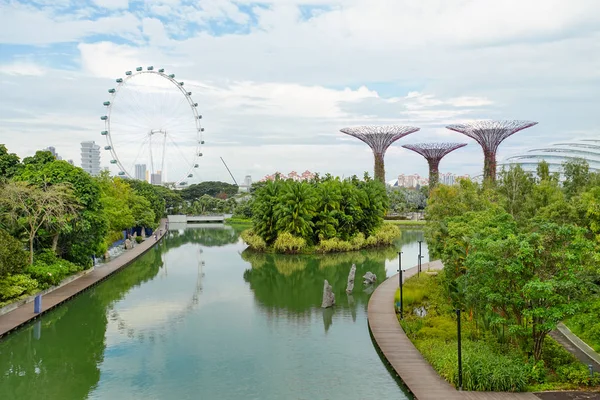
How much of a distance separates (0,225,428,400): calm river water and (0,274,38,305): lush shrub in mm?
1687

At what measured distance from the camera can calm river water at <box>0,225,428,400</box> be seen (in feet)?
54.9

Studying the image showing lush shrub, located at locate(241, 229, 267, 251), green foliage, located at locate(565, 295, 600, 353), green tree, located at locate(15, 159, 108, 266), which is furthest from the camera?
lush shrub, located at locate(241, 229, 267, 251)

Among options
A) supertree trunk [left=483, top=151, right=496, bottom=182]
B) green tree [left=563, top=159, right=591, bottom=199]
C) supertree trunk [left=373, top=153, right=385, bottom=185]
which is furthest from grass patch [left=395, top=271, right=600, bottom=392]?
supertree trunk [left=373, top=153, right=385, bottom=185]

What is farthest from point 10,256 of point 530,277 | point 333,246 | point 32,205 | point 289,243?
point 333,246

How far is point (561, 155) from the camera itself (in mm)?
84438

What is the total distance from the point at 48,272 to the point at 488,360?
21735 mm

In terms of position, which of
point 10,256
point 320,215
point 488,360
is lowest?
point 488,360

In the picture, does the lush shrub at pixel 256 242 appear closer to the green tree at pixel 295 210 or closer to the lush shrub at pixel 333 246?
the green tree at pixel 295 210

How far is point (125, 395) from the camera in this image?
16.1 meters

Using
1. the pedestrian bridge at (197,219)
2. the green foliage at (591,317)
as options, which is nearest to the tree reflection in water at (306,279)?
the green foliage at (591,317)

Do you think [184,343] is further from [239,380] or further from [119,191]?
[119,191]

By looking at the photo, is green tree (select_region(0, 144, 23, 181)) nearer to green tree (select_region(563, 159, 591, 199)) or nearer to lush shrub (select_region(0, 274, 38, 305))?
lush shrub (select_region(0, 274, 38, 305))

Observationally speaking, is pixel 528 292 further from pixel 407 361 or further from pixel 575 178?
pixel 575 178

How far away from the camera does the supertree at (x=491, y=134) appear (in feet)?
241
